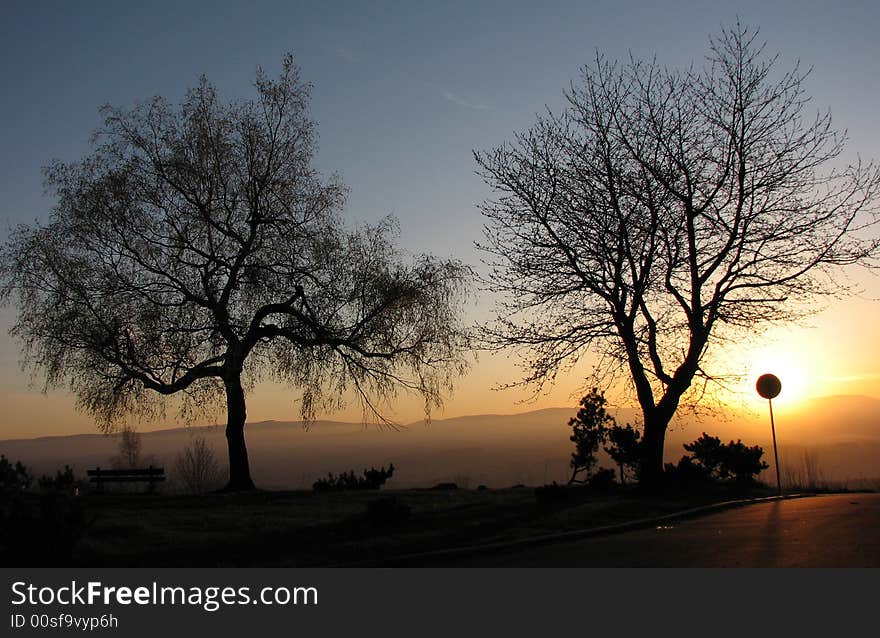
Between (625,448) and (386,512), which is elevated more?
(625,448)

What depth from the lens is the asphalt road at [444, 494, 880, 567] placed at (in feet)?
32.2

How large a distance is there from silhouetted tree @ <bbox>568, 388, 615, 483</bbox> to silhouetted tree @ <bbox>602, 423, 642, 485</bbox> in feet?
3.77

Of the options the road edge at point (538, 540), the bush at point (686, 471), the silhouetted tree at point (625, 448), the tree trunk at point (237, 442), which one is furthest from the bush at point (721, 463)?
the tree trunk at point (237, 442)

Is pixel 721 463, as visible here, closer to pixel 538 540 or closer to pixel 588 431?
pixel 588 431

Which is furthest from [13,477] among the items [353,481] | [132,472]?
[132,472]

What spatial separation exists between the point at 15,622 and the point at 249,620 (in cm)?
237

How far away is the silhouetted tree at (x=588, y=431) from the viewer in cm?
2788

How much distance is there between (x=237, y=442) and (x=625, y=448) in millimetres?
12366

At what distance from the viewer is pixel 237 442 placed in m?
25.2

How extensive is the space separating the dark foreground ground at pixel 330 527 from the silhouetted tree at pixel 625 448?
201 inches

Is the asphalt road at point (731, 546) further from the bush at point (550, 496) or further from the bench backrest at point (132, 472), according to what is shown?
the bench backrest at point (132, 472)

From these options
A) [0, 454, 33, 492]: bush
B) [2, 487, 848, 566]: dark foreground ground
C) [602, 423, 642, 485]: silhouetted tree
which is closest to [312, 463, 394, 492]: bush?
[2, 487, 848, 566]: dark foreground ground

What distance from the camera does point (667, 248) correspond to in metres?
20.4

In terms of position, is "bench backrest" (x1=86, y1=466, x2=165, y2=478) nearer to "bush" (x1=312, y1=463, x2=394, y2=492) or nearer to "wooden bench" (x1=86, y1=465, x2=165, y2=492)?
"wooden bench" (x1=86, y1=465, x2=165, y2=492)
